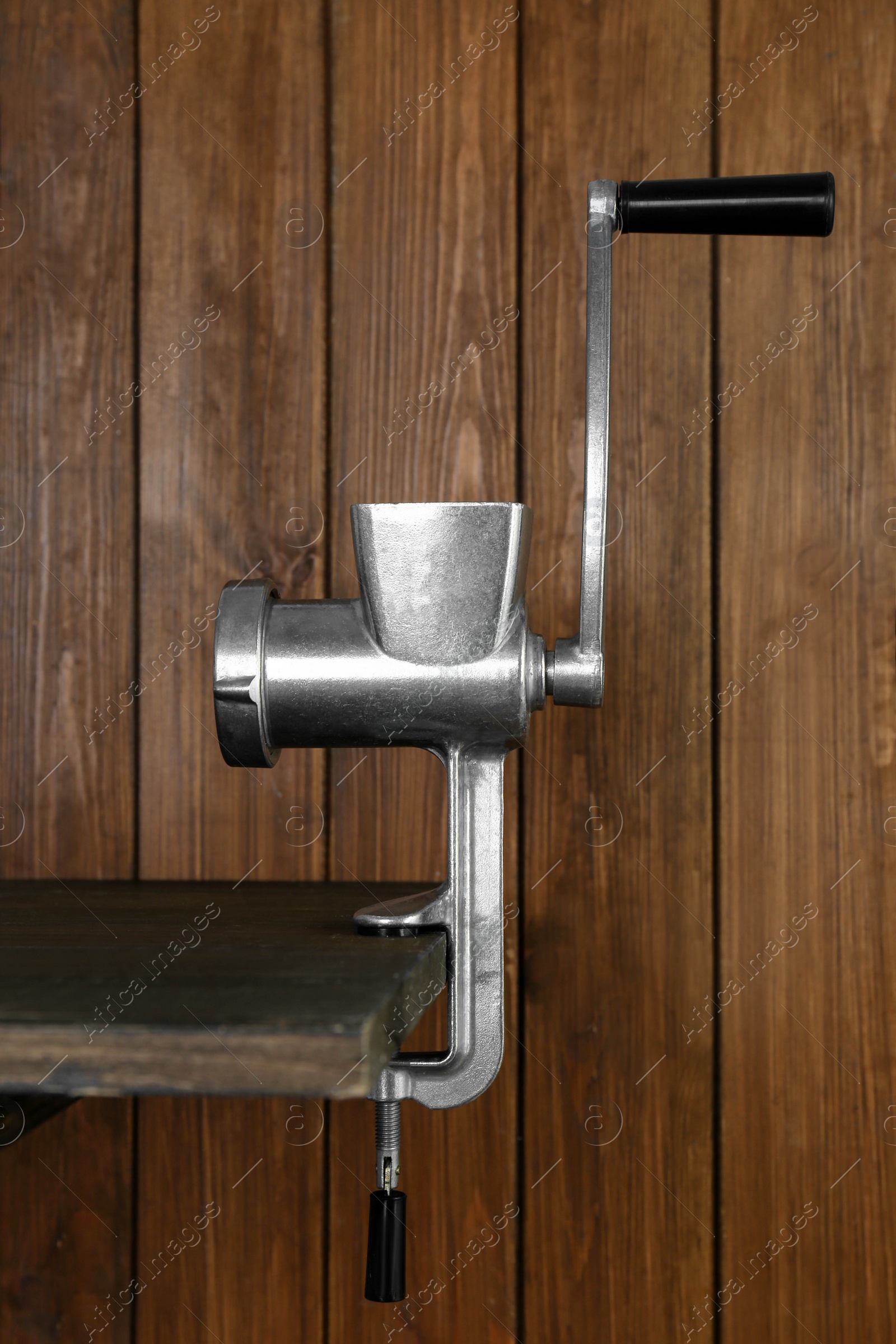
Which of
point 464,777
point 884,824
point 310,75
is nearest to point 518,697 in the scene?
point 464,777

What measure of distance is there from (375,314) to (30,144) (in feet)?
1.05

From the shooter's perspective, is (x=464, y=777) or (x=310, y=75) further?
(x=310, y=75)

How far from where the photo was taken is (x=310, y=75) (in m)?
0.86

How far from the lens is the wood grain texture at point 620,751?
81cm

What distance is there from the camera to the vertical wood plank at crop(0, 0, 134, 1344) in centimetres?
87

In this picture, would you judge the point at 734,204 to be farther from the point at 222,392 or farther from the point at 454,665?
the point at 222,392

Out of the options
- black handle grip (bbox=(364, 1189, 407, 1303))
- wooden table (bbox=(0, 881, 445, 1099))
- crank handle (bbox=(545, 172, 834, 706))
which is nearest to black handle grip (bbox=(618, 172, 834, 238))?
crank handle (bbox=(545, 172, 834, 706))

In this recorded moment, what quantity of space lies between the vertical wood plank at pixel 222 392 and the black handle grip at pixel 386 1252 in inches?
12.1

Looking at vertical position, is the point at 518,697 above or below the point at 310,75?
below

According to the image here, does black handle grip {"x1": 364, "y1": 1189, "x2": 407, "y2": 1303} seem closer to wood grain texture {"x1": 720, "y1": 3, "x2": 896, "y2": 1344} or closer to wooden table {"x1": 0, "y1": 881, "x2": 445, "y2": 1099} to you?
wooden table {"x1": 0, "y1": 881, "x2": 445, "y2": 1099}

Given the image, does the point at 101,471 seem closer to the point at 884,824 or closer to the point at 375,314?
the point at 375,314

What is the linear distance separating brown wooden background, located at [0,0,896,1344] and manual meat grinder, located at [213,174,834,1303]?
0.82 ft

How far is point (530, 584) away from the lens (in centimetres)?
84

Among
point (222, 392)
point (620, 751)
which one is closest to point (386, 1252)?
point (620, 751)
